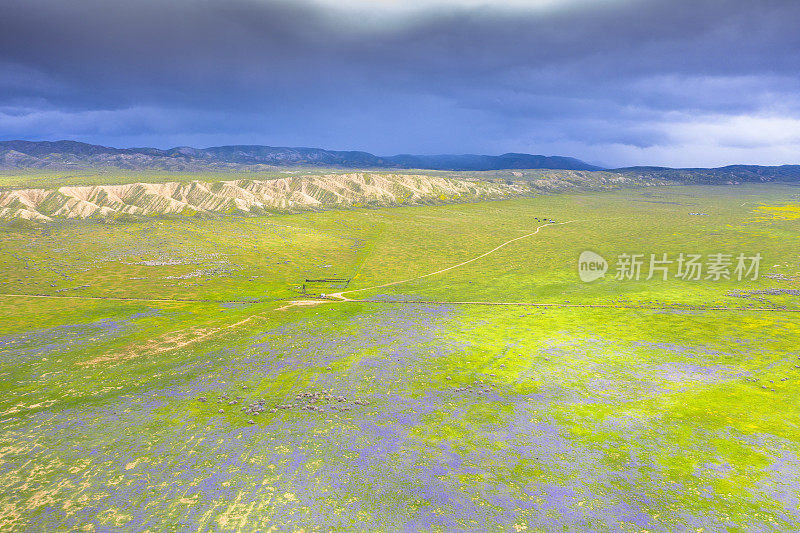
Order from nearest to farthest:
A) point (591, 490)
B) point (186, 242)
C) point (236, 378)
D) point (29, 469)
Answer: point (591, 490)
point (29, 469)
point (236, 378)
point (186, 242)

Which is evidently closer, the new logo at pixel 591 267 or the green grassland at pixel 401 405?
the green grassland at pixel 401 405

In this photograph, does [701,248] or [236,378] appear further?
[701,248]

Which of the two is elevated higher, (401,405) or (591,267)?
(591,267)

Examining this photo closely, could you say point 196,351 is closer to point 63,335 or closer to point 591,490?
point 63,335

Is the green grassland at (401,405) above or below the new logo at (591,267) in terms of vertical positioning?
below

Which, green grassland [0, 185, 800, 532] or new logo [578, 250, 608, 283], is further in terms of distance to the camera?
new logo [578, 250, 608, 283]

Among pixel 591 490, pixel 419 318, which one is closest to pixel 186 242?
pixel 419 318

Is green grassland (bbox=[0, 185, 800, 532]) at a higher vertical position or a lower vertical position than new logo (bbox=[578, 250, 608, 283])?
lower

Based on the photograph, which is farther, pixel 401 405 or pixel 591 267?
pixel 591 267
